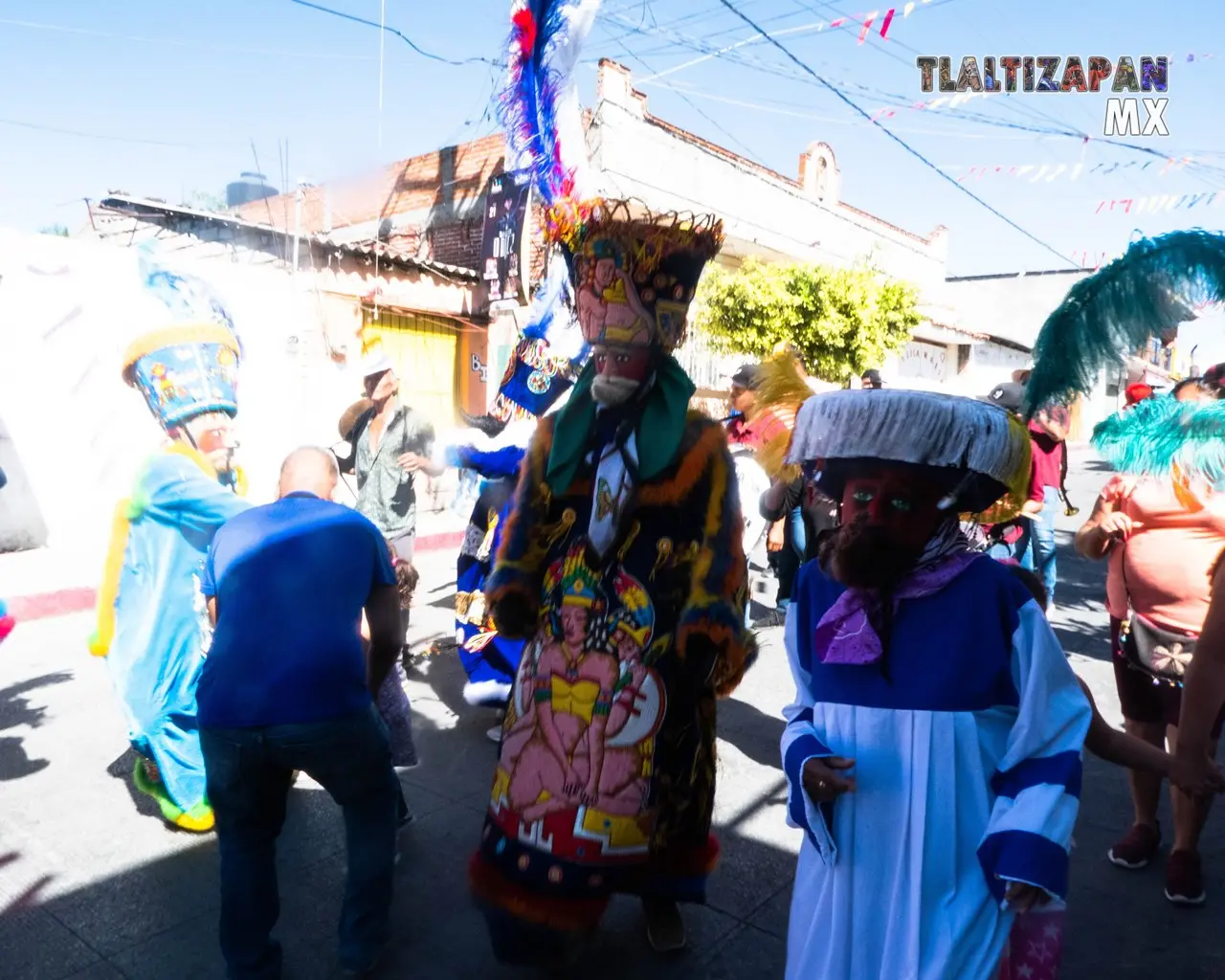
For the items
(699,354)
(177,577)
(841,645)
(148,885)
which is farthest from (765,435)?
(699,354)

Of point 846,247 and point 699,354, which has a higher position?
point 846,247

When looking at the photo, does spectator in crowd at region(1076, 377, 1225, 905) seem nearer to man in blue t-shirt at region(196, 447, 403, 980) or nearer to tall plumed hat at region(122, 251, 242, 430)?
man in blue t-shirt at region(196, 447, 403, 980)

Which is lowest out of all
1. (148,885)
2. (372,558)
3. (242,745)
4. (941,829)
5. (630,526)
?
(148,885)

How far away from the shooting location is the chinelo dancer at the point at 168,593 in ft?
11.3

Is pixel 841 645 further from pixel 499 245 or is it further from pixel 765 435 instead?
pixel 499 245

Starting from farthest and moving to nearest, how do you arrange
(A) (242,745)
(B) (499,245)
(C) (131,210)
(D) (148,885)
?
1. (B) (499,245)
2. (C) (131,210)
3. (D) (148,885)
4. (A) (242,745)

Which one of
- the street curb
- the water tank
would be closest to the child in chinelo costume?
the street curb

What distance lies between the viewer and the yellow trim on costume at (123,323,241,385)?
3.52 meters

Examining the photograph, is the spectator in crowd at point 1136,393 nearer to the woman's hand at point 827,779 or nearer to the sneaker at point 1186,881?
the sneaker at point 1186,881

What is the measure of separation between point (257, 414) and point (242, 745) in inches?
341

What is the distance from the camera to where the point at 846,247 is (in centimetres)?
1984

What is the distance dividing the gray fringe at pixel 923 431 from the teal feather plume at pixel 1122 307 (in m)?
0.64

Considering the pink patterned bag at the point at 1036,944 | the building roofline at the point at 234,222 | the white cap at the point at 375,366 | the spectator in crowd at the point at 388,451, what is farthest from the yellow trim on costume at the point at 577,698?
the building roofline at the point at 234,222

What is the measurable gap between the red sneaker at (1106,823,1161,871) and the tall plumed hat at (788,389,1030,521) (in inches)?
86.4
